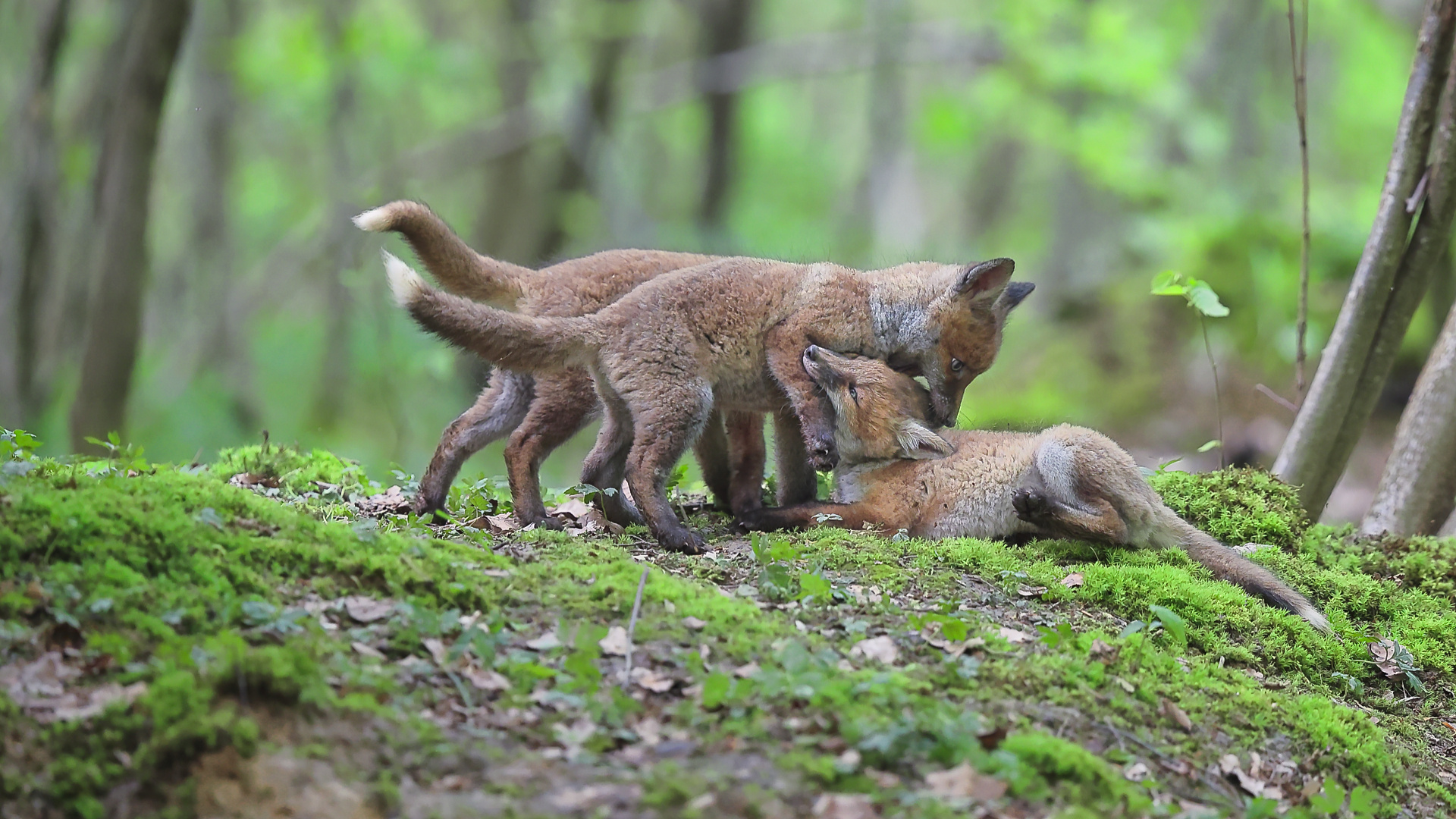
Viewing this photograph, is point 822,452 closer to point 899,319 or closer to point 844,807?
point 899,319

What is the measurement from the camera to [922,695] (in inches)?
155

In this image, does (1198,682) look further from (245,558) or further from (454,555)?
(245,558)

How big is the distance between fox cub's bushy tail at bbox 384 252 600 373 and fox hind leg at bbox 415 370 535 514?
2.33ft

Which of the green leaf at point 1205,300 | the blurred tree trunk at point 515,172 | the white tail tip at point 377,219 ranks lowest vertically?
the green leaf at point 1205,300

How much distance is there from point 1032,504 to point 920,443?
92 centimetres

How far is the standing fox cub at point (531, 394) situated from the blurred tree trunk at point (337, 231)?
25.7ft

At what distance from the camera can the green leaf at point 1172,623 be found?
15.0ft

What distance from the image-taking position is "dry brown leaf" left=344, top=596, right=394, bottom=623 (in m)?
4.09

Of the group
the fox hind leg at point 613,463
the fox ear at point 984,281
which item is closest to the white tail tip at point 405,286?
the fox hind leg at point 613,463

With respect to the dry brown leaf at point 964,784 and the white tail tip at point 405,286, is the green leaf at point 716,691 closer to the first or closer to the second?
the dry brown leaf at point 964,784

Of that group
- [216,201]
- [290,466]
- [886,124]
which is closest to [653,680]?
[290,466]

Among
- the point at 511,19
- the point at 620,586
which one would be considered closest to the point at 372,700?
the point at 620,586

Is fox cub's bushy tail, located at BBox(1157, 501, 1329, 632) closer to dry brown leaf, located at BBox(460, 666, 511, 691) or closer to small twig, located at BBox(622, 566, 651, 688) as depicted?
small twig, located at BBox(622, 566, 651, 688)

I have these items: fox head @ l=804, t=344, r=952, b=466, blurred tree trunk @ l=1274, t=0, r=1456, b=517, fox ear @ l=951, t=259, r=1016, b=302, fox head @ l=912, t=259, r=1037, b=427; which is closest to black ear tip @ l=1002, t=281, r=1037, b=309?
fox head @ l=912, t=259, r=1037, b=427
